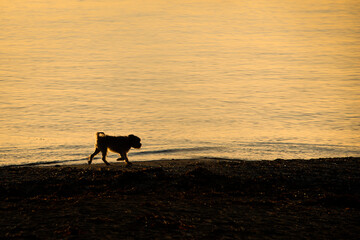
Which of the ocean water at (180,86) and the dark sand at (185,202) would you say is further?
the ocean water at (180,86)

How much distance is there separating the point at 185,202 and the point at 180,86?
58.3 feet

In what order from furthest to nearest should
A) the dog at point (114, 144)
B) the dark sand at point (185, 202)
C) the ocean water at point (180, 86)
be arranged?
the ocean water at point (180, 86), the dog at point (114, 144), the dark sand at point (185, 202)

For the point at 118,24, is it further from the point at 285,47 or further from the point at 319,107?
the point at 319,107

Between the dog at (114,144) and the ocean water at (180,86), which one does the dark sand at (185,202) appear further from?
the ocean water at (180,86)

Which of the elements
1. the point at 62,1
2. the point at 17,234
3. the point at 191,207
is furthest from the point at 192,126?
the point at 62,1

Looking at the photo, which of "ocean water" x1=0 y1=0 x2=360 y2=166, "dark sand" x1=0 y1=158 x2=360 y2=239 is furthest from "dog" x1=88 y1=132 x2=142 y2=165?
"ocean water" x1=0 y1=0 x2=360 y2=166

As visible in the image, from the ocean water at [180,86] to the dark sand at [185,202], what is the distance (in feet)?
12.7

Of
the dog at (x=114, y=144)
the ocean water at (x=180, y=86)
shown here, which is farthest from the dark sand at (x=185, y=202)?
the ocean water at (x=180, y=86)

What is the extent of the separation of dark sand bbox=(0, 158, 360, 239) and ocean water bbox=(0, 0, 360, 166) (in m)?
3.87

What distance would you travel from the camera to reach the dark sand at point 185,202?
27.1 ft

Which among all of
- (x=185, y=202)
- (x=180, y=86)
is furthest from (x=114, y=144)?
(x=180, y=86)

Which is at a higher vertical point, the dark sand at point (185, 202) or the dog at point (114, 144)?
the dog at point (114, 144)

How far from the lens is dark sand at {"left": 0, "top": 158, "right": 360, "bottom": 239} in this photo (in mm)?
8266

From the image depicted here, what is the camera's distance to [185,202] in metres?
9.70
